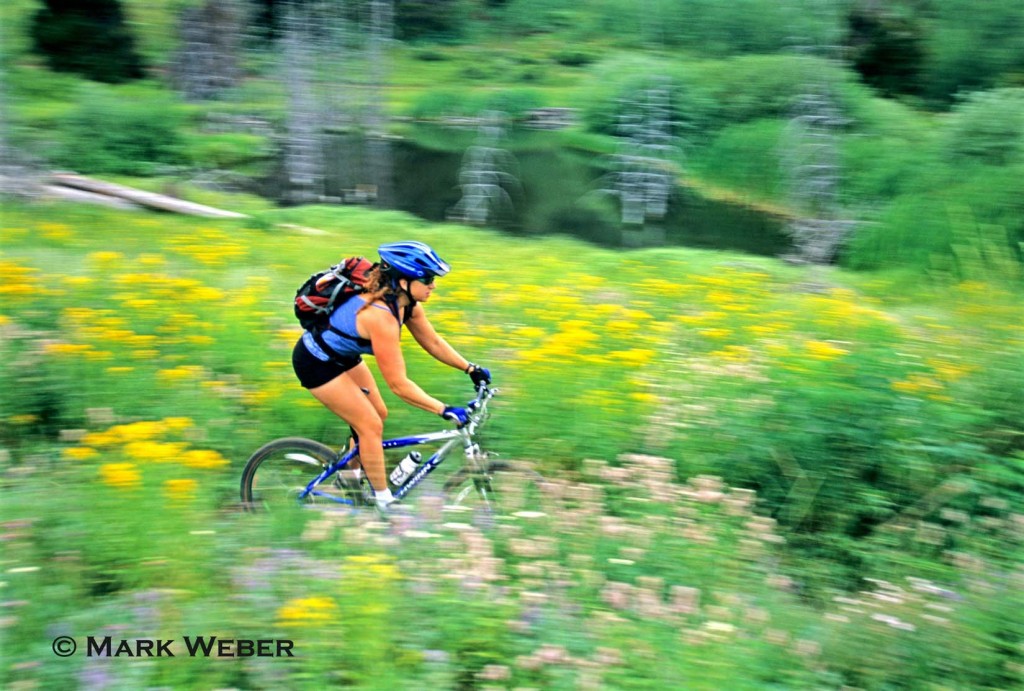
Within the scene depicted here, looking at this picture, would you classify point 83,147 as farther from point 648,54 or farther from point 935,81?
point 935,81

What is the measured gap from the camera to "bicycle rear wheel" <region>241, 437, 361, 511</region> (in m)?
5.34

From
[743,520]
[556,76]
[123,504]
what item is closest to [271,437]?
[123,504]

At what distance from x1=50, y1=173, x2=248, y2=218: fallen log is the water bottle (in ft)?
39.9

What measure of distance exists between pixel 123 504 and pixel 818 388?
4.33 meters

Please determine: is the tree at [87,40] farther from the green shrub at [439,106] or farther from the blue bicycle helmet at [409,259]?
the blue bicycle helmet at [409,259]

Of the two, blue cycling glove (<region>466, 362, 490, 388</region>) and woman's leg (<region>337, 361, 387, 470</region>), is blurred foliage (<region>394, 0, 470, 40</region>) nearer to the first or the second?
woman's leg (<region>337, 361, 387, 470</region>)

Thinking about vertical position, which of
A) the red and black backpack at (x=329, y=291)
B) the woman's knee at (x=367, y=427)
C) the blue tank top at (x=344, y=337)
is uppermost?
the red and black backpack at (x=329, y=291)

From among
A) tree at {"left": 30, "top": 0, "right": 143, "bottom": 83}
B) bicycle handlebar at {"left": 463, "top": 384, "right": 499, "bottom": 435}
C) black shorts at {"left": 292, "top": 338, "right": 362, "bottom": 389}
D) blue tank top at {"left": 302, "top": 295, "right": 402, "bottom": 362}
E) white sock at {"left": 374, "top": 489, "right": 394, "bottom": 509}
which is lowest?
white sock at {"left": 374, "top": 489, "right": 394, "bottom": 509}

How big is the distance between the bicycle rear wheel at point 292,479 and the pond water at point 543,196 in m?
14.2

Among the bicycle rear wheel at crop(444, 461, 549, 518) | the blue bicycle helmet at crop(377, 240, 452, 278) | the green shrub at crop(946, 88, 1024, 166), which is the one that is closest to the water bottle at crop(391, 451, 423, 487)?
the bicycle rear wheel at crop(444, 461, 549, 518)

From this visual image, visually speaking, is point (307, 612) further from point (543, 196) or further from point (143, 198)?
point (543, 196)

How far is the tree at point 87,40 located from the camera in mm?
29375

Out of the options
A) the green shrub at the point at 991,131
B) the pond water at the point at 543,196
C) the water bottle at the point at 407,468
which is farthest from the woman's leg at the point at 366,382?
the green shrub at the point at 991,131

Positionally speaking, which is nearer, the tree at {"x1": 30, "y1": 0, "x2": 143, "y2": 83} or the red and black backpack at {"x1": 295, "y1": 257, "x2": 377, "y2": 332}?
the red and black backpack at {"x1": 295, "y1": 257, "x2": 377, "y2": 332}
